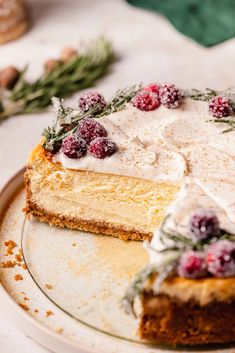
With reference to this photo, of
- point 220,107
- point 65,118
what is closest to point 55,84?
point 65,118

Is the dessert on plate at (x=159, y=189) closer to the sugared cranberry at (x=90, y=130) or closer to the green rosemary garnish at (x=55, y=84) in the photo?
the sugared cranberry at (x=90, y=130)

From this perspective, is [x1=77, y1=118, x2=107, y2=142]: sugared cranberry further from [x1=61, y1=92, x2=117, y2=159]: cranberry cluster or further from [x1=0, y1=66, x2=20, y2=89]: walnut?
[x1=0, y1=66, x2=20, y2=89]: walnut

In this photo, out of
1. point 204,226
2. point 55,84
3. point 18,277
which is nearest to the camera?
point 204,226

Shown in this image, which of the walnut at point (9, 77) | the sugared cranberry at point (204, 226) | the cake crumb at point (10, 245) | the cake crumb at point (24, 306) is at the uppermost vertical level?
the sugared cranberry at point (204, 226)

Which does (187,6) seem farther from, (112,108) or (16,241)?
(16,241)

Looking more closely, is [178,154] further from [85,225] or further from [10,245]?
[10,245]

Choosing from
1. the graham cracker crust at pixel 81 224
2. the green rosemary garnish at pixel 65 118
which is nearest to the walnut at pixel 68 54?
the green rosemary garnish at pixel 65 118

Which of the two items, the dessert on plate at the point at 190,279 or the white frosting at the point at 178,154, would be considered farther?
the white frosting at the point at 178,154
